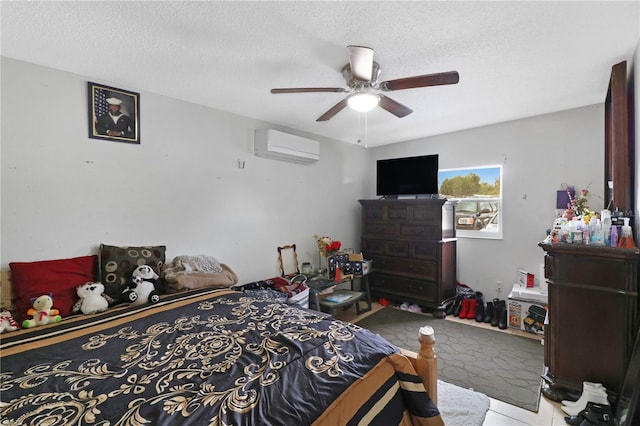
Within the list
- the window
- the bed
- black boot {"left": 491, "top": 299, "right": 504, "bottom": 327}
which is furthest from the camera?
the window

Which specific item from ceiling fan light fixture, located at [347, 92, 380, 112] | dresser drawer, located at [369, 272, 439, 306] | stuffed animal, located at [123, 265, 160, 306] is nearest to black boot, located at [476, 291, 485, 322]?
dresser drawer, located at [369, 272, 439, 306]

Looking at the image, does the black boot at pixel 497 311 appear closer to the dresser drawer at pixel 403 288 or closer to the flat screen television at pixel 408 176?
the dresser drawer at pixel 403 288

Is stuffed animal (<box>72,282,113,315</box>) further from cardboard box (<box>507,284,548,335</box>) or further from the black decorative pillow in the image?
cardboard box (<box>507,284,548,335</box>)

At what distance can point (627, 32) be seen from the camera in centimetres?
177

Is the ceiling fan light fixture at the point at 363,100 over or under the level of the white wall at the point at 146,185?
over

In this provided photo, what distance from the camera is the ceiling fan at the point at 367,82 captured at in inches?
67.4

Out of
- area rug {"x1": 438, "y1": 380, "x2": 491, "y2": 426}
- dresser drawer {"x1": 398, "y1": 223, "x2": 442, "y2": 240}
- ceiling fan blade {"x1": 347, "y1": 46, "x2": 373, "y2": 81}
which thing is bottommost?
area rug {"x1": 438, "y1": 380, "x2": 491, "y2": 426}

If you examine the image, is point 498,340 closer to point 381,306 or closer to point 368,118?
point 381,306

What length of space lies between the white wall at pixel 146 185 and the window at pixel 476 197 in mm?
1901

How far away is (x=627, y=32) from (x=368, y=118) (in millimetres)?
2062

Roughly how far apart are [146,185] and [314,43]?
178 cm

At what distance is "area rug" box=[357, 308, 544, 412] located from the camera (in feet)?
7.43

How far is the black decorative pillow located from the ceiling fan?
1611 millimetres

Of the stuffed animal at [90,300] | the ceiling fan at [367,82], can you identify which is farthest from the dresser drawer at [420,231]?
the stuffed animal at [90,300]
